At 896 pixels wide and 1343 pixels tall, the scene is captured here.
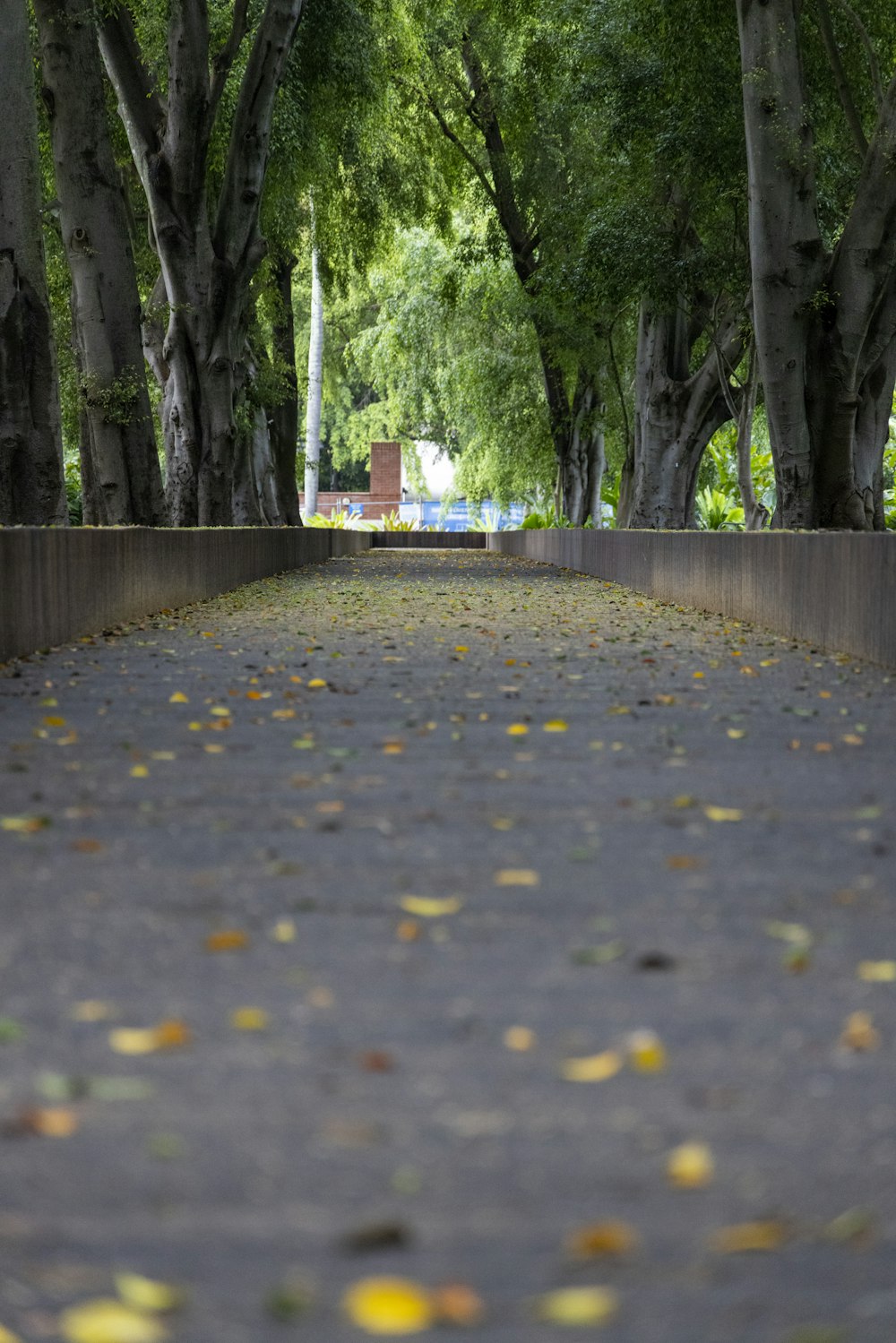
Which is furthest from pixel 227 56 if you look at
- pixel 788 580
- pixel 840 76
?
pixel 788 580

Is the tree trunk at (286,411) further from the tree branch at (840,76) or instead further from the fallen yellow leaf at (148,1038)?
the fallen yellow leaf at (148,1038)

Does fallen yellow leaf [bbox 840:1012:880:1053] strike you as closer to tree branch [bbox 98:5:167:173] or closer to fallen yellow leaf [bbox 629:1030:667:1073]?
fallen yellow leaf [bbox 629:1030:667:1073]

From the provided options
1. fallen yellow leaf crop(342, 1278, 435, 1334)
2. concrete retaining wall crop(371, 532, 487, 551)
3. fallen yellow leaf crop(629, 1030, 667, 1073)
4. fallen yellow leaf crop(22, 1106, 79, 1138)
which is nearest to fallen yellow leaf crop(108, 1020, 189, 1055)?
fallen yellow leaf crop(22, 1106, 79, 1138)

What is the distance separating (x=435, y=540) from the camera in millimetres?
59812

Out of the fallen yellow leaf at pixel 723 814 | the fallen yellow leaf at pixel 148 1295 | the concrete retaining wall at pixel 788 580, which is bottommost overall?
the fallen yellow leaf at pixel 148 1295

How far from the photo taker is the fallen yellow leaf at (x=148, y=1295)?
2105 millimetres

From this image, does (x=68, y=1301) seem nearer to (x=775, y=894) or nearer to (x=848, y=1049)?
(x=848, y=1049)

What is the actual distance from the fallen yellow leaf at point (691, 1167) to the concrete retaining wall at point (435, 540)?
57.0m

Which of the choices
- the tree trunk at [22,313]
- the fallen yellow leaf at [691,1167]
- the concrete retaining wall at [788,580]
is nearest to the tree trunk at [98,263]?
the tree trunk at [22,313]

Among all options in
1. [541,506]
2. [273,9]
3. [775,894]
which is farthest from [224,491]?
[541,506]

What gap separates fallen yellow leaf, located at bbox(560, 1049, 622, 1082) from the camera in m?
2.85

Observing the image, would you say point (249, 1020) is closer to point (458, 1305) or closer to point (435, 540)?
point (458, 1305)

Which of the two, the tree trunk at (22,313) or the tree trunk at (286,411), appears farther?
the tree trunk at (286,411)

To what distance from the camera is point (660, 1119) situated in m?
2.65
